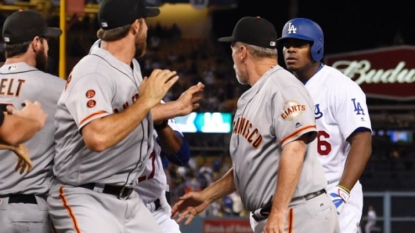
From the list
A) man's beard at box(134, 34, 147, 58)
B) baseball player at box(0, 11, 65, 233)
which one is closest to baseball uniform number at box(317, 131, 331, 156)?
man's beard at box(134, 34, 147, 58)

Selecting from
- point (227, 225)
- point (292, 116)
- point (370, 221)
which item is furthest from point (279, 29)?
point (292, 116)

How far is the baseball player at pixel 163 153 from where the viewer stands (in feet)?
19.0

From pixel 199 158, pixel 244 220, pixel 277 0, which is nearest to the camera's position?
pixel 244 220

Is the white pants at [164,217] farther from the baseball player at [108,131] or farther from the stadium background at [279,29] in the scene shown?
the stadium background at [279,29]

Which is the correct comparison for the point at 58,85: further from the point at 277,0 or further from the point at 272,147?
the point at 277,0

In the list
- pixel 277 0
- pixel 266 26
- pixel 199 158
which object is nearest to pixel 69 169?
pixel 266 26

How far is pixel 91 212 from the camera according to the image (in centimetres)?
529

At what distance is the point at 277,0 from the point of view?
104ft

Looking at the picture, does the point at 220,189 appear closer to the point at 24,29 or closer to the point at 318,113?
the point at 318,113

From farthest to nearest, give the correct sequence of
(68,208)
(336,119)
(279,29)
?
(279,29) < (336,119) < (68,208)

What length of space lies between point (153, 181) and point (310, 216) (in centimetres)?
129

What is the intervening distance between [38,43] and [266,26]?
4.28 feet

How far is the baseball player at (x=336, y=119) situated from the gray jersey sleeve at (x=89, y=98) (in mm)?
1865

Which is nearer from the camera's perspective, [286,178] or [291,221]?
[286,178]
